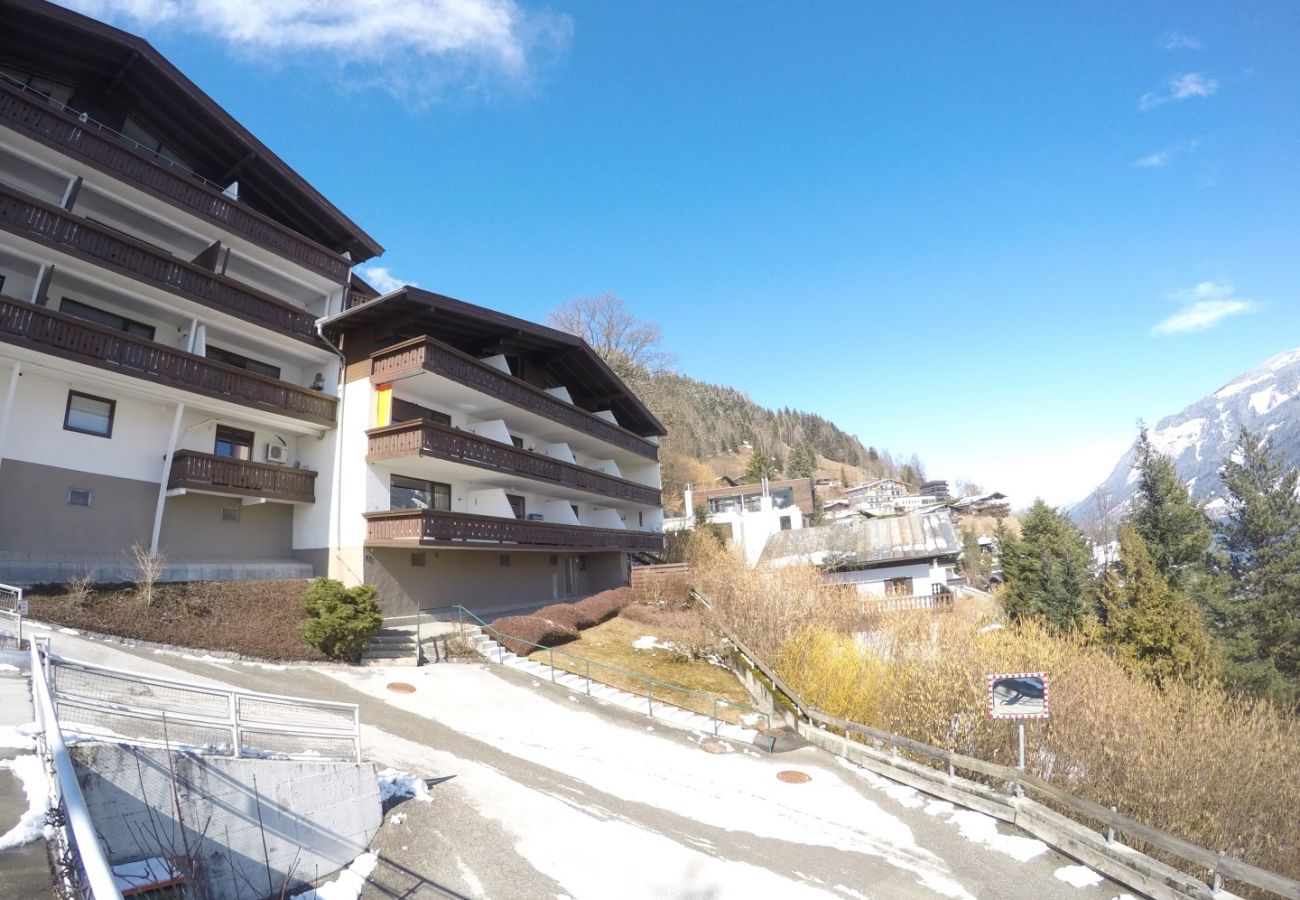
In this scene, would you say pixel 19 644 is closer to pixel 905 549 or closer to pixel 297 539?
pixel 297 539

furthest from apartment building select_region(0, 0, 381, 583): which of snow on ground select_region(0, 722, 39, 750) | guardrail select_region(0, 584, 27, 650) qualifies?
snow on ground select_region(0, 722, 39, 750)

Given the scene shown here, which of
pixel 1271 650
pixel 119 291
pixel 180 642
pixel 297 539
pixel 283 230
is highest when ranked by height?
pixel 283 230

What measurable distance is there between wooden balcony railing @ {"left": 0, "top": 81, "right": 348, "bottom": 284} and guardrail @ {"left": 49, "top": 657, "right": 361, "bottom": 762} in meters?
16.0

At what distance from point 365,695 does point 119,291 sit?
44.4 feet

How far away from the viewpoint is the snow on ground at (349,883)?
7172 millimetres

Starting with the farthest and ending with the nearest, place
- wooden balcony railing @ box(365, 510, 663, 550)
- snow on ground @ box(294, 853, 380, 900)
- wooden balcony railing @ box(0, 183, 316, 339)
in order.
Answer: wooden balcony railing @ box(365, 510, 663, 550) → wooden balcony railing @ box(0, 183, 316, 339) → snow on ground @ box(294, 853, 380, 900)

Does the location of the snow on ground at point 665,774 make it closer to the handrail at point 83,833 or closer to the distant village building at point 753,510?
the handrail at point 83,833

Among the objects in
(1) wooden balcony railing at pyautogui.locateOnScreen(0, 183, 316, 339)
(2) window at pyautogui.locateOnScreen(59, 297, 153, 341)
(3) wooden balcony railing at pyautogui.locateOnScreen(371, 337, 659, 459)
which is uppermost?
(1) wooden balcony railing at pyautogui.locateOnScreen(0, 183, 316, 339)

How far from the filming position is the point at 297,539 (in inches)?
891

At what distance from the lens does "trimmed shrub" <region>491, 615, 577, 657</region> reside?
816 inches

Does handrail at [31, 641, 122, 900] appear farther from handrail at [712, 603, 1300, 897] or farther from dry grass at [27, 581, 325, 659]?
dry grass at [27, 581, 325, 659]

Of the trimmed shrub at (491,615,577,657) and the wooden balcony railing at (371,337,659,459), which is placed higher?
the wooden balcony railing at (371,337,659,459)

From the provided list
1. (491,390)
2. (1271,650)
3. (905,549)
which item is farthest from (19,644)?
(1271,650)

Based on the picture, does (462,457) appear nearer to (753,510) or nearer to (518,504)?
(518,504)
